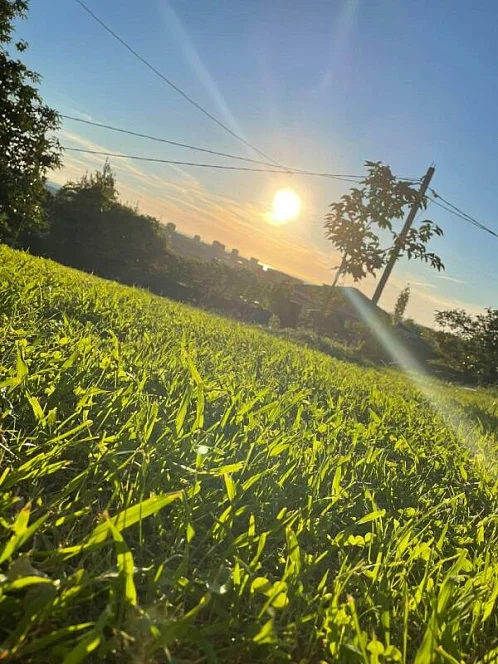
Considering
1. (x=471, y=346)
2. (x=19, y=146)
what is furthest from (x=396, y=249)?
(x=19, y=146)

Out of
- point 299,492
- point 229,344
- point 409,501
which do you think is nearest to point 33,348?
point 299,492

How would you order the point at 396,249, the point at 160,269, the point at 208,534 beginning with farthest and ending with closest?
the point at 160,269, the point at 396,249, the point at 208,534

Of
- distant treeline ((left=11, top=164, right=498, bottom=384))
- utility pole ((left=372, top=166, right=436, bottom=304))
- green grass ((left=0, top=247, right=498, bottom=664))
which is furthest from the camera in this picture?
distant treeline ((left=11, top=164, right=498, bottom=384))

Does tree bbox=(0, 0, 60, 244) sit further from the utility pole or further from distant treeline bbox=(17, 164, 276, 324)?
the utility pole

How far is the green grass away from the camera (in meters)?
0.60

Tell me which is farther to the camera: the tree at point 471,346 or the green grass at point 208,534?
the tree at point 471,346

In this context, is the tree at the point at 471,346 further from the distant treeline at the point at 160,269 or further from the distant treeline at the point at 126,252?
the distant treeline at the point at 126,252

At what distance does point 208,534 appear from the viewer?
2.87ft

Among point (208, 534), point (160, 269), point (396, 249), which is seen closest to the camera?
point (208, 534)

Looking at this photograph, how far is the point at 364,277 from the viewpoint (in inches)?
554

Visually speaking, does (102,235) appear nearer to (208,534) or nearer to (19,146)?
(19,146)

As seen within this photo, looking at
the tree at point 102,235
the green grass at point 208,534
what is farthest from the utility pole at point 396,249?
the green grass at point 208,534

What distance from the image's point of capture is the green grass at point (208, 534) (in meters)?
0.60

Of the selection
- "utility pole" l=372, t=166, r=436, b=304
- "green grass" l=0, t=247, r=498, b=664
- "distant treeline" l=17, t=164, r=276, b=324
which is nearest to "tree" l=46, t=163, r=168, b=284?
"distant treeline" l=17, t=164, r=276, b=324
